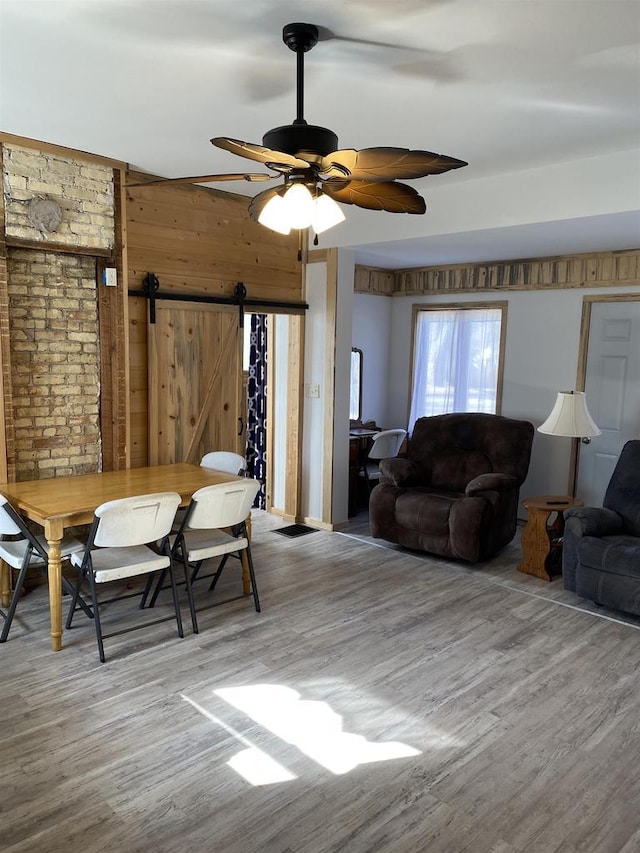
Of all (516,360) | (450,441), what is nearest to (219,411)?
(450,441)

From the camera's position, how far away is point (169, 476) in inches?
176

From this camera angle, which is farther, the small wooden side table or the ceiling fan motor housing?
the small wooden side table

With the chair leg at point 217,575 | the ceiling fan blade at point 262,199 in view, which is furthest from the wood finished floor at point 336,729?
the ceiling fan blade at point 262,199

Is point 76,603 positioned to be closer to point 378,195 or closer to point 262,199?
point 262,199

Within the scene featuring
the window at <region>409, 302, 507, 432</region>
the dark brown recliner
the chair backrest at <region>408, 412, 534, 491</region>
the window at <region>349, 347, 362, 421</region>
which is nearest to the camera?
the dark brown recliner

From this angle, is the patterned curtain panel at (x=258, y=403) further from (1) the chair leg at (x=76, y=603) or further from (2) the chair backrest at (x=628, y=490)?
(2) the chair backrest at (x=628, y=490)

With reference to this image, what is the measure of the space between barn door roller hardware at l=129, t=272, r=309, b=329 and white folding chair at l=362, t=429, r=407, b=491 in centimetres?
146

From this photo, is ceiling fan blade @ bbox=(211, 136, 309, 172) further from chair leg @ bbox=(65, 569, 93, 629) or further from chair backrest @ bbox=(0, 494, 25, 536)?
chair leg @ bbox=(65, 569, 93, 629)

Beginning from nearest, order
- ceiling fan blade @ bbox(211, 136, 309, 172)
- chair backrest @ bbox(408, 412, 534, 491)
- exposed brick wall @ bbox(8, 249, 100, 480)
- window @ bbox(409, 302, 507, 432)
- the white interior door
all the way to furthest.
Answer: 1. ceiling fan blade @ bbox(211, 136, 309, 172)
2. exposed brick wall @ bbox(8, 249, 100, 480)
3. chair backrest @ bbox(408, 412, 534, 491)
4. the white interior door
5. window @ bbox(409, 302, 507, 432)

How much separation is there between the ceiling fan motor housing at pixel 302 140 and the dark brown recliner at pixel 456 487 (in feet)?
10.3

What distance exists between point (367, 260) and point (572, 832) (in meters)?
5.23

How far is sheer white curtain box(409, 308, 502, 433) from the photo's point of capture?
6.60 meters

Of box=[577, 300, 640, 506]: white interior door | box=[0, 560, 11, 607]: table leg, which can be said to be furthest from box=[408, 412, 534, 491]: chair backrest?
box=[0, 560, 11, 607]: table leg

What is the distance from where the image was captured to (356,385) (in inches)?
283
